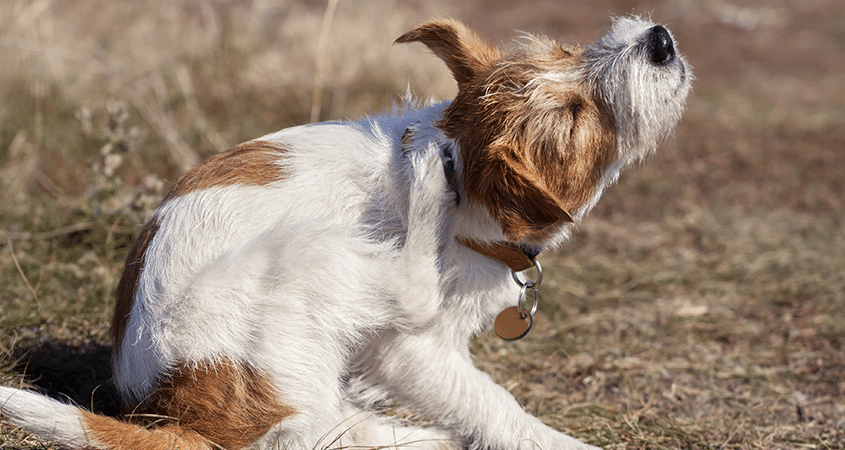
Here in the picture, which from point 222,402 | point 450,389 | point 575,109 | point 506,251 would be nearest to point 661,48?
point 575,109

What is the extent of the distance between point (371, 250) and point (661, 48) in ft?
3.90

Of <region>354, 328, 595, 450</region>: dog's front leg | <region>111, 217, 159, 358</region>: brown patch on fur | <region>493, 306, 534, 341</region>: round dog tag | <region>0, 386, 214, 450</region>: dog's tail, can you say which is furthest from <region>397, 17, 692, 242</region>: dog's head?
<region>0, 386, 214, 450</region>: dog's tail

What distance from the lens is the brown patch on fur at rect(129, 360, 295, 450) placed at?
197 centimetres

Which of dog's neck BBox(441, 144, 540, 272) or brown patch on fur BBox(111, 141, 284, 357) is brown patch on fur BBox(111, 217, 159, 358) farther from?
dog's neck BBox(441, 144, 540, 272)

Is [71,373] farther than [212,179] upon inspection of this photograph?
Yes

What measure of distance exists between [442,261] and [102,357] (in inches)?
67.3

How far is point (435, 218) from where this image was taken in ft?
6.90

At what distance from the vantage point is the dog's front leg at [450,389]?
2.21 meters

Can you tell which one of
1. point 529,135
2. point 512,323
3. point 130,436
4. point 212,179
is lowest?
point 130,436

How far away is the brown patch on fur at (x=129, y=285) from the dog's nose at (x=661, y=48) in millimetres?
1801

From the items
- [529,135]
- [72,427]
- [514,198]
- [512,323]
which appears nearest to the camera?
[72,427]

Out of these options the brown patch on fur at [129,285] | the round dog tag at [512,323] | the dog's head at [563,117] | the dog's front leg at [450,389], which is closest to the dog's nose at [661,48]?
the dog's head at [563,117]

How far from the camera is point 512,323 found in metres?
2.47

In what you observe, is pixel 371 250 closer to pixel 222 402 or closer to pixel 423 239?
pixel 423 239
